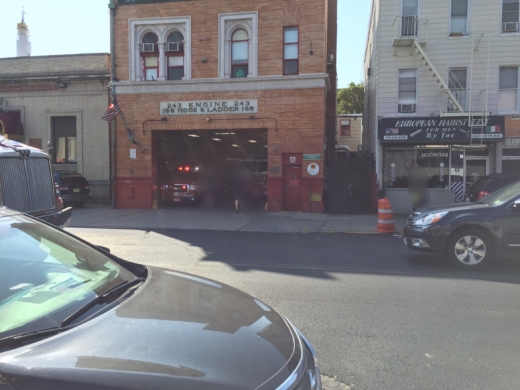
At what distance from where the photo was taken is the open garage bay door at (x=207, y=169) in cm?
1936

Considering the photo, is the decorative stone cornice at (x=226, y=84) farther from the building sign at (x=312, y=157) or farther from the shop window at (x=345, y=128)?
the shop window at (x=345, y=128)

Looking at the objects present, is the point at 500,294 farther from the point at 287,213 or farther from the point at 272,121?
the point at 272,121

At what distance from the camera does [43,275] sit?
110 inches

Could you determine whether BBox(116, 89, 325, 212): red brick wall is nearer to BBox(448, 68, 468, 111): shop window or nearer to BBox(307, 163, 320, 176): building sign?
BBox(307, 163, 320, 176): building sign

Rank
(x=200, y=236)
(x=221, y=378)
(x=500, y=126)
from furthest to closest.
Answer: (x=500, y=126)
(x=200, y=236)
(x=221, y=378)

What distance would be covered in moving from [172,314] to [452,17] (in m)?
18.3

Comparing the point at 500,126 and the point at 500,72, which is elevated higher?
the point at 500,72

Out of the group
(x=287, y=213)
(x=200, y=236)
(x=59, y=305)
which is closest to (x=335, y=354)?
(x=59, y=305)

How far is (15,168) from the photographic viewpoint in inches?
275

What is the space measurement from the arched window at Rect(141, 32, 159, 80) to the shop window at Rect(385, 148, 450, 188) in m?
10.8

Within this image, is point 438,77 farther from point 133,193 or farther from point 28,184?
point 28,184

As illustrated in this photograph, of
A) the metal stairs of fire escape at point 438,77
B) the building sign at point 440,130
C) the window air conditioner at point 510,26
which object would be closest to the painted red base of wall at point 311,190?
the building sign at point 440,130

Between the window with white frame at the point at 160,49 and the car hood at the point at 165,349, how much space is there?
1675cm

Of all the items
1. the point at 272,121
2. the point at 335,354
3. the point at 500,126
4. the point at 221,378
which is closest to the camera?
the point at 221,378
